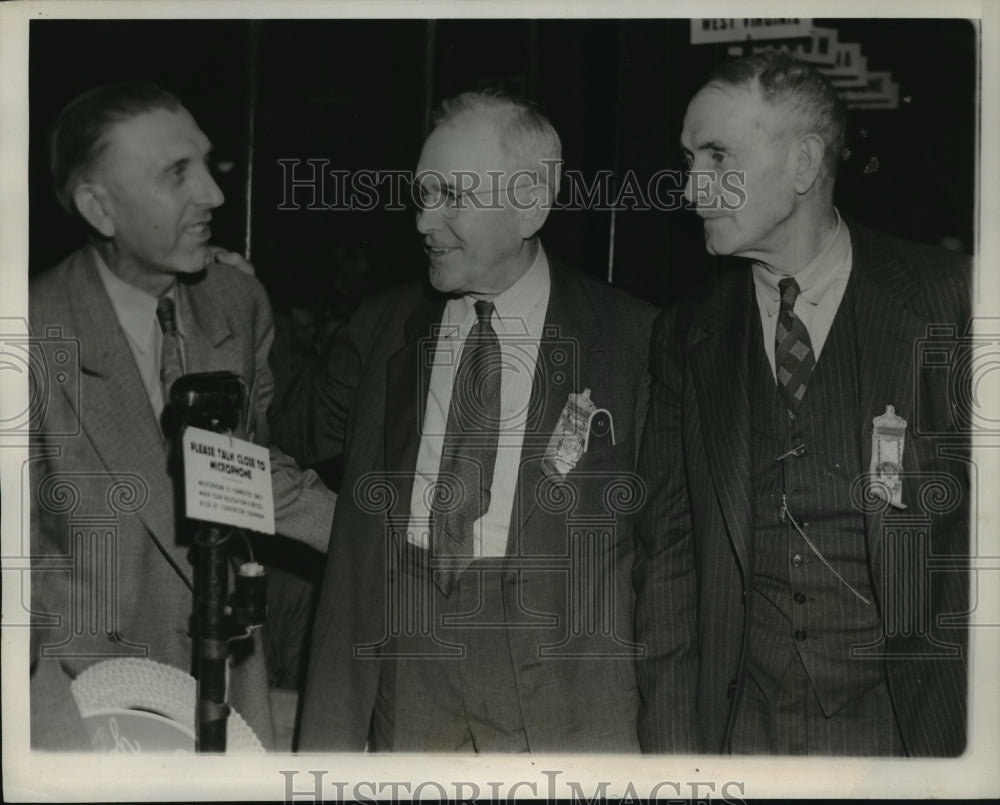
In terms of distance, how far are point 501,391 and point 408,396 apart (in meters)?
0.23

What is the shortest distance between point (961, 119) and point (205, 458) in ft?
6.49

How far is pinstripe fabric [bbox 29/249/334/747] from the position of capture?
2.80 metres

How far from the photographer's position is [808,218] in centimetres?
276

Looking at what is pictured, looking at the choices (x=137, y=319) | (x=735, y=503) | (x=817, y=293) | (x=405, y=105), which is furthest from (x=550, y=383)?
(x=137, y=319)

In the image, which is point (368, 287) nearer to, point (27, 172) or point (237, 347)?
point (237, 347)

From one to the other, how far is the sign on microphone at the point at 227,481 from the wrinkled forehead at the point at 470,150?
2.68 feet

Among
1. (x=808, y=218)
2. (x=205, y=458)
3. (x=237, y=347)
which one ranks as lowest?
(x=205, y=458)

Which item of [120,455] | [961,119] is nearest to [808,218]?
[961,119]

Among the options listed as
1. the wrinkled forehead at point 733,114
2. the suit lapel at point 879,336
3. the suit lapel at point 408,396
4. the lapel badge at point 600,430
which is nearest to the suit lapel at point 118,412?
the suit lapel at point 408,396

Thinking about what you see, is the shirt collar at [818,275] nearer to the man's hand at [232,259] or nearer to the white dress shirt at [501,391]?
the white dress shirt at [501,391]

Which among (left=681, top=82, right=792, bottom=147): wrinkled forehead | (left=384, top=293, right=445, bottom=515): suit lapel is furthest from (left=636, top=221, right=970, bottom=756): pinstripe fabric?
(left=384, top=293, right=445, bottom=515): suit lapel

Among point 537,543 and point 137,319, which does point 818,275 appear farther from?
point 137,319

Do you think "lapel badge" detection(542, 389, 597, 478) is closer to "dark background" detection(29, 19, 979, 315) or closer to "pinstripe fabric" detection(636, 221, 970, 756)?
"pinstripe fabric" detection(636, 221, 970, 756)

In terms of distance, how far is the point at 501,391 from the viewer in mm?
2803
